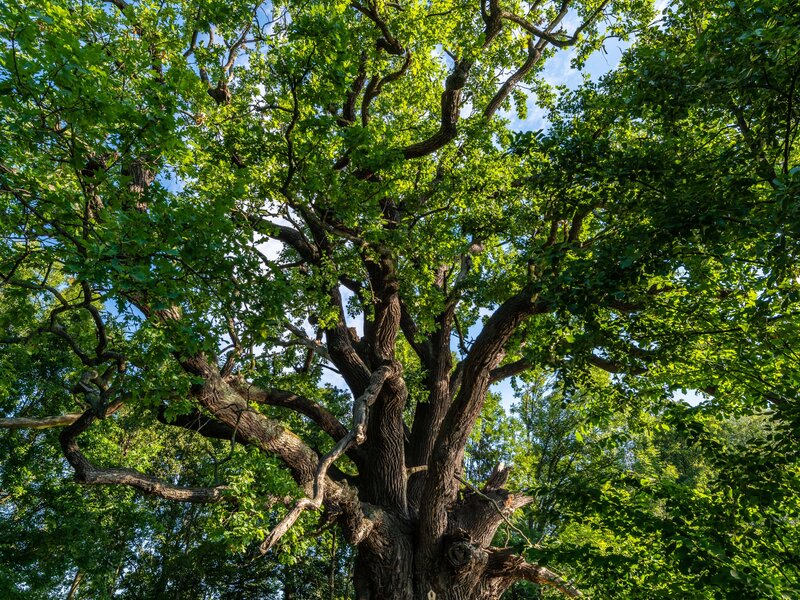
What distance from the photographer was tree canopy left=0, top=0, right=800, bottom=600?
3.49 m

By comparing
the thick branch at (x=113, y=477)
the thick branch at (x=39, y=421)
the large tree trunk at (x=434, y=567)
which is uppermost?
the thick branch at (x=39, y=421)

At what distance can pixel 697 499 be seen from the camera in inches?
180

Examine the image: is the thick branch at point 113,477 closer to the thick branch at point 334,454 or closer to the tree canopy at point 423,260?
Answer: the tree canopy at point 423,260

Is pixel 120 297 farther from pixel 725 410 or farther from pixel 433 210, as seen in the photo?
pixel 725 410

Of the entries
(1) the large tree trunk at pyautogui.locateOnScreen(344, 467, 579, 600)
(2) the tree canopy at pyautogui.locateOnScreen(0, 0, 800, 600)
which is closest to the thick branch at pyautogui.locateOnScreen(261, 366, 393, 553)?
(2) the tree canopy at pyautogui.locateOnScreen(0, 0, 800, 600)

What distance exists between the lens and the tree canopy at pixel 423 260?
11.5 ft

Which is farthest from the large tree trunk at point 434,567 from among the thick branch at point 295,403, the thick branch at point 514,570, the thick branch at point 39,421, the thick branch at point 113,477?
the thick branch at point 39,421


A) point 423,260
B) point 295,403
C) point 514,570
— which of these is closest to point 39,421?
point 295,403

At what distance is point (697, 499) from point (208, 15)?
25.8 ft

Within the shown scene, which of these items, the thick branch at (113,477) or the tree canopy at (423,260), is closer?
the tree canopy at (423,260)

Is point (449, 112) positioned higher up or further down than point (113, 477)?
higher up

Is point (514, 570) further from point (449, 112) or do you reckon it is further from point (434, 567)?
point (449, 112)

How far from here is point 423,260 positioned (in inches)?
297

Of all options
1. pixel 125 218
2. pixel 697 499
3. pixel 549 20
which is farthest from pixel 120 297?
pixel 549 20
